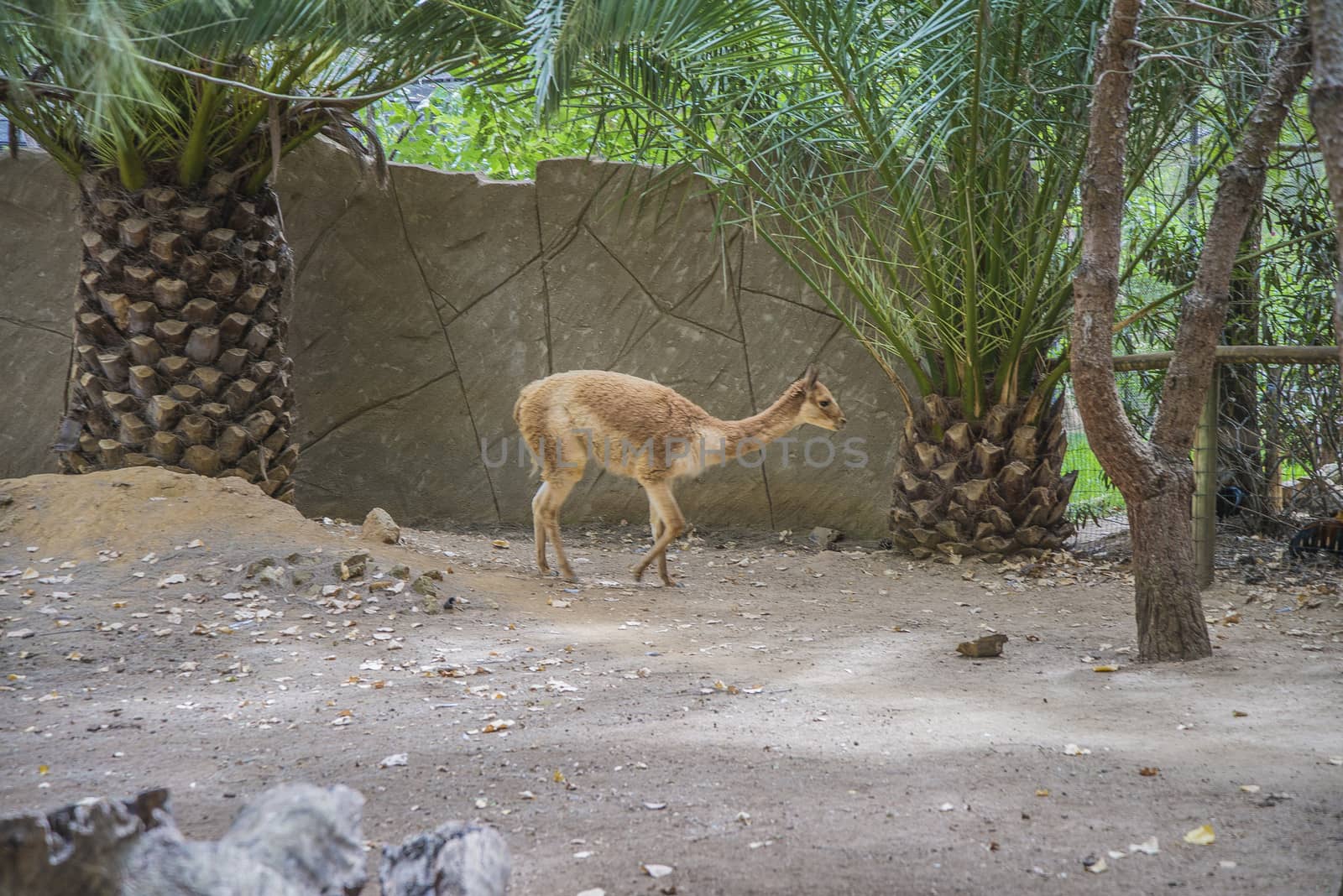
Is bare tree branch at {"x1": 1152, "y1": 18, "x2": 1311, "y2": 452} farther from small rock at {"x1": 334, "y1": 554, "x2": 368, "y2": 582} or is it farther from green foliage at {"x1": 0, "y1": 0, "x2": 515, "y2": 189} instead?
small rock at {"x1": 334, "y1": 554, "x2": 368, "y2": 582}

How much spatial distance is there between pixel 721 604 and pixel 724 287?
2647 mm

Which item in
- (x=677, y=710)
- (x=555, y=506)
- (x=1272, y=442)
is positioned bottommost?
(x=677, y=710)

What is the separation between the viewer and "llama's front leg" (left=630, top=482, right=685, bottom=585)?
6.36 metres

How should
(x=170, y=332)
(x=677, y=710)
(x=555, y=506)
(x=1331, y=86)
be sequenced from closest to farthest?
(x=1331, y=86)
(x=677, y=710)
(x=170, y=332)
(x=555, y=506)

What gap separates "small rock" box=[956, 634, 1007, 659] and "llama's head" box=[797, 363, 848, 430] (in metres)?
2.56

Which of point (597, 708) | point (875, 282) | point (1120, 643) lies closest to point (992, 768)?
point (597, 708)

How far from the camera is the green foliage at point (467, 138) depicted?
10.2 metres

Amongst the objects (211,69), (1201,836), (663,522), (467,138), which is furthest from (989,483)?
(467,138)

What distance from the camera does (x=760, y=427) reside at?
7.05 meters

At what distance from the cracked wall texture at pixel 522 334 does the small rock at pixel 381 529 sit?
2140 mm

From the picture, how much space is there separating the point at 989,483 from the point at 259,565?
14.0 feet

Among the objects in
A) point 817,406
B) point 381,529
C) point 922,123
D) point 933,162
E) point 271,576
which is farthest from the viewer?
point 817,406

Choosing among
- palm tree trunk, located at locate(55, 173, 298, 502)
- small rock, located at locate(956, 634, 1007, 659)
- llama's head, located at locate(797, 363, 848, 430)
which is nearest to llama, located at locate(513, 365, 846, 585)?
llama's head, located at locate(797, 363, 848, 430)

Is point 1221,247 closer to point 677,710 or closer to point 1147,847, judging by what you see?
point 1147,847
